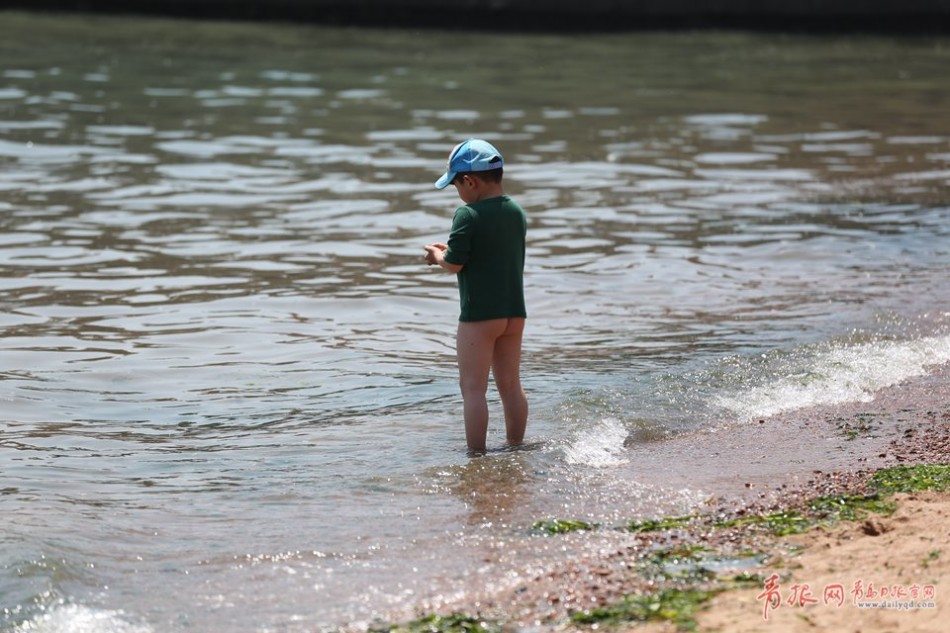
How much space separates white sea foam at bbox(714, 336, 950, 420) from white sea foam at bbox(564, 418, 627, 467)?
0.68m

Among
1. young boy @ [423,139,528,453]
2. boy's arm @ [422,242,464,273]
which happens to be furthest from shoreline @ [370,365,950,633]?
boy's arm @ [422,242,464,273]

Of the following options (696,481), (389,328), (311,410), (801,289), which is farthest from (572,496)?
(801,289)

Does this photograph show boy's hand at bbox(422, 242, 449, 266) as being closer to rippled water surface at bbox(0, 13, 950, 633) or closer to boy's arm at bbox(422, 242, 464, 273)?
boy's arm at bbox(422, 242, 464, 273)

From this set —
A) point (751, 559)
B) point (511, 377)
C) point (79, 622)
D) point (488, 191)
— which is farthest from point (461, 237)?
point (79, 622)

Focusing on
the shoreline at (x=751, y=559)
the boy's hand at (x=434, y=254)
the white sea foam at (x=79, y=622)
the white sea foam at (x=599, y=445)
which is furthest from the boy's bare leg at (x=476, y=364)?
the white sea foam at (x=79, y=622)

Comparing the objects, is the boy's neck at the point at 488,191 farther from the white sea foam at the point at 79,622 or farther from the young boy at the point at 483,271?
the white sea foam at the point at 79,622

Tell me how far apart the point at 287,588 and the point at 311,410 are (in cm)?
266

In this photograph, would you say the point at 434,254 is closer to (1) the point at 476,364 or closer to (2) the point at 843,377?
(1) the point at 476,364

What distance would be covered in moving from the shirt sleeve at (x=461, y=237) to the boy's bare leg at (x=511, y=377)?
43 centimetres

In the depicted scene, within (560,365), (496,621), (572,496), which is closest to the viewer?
(496,621)

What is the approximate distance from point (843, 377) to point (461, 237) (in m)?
2.61

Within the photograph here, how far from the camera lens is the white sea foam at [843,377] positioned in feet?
24.0

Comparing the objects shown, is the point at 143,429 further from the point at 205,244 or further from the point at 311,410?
the point at 205,244

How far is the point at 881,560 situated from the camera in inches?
184
